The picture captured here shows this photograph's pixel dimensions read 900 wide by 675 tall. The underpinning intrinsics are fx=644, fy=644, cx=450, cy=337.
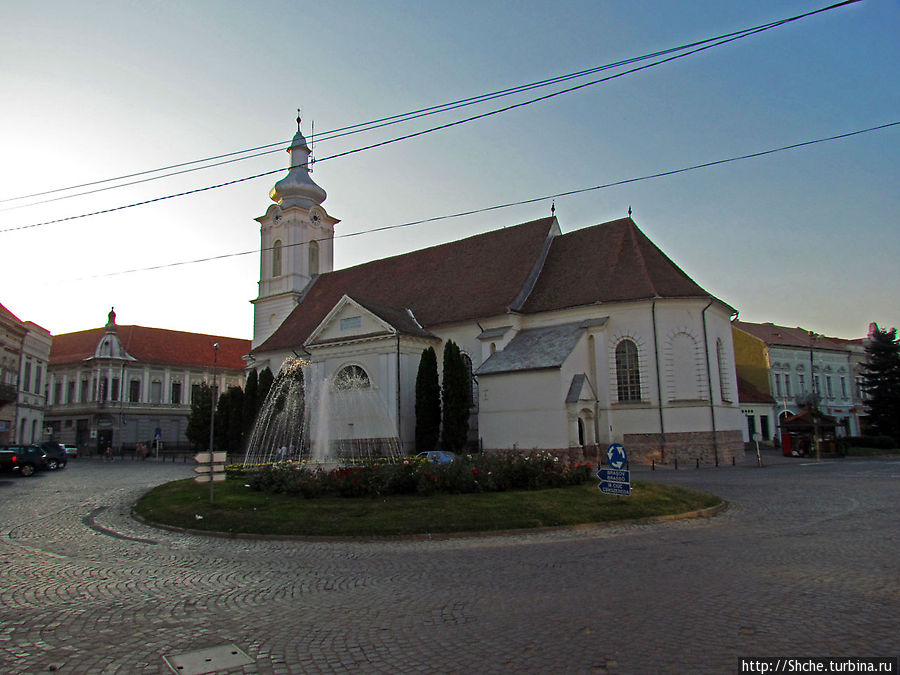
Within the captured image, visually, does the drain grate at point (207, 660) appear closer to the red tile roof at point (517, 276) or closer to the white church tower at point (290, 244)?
the red tile roof at point (517, 276)

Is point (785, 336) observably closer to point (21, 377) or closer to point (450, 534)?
point (450, 534)

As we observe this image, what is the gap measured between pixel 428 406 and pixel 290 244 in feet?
76.8

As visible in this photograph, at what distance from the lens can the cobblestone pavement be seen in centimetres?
619

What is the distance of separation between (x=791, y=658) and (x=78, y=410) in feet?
245

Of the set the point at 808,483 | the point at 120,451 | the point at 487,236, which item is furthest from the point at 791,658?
the point at 120,451

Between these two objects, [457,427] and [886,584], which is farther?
[457,427]

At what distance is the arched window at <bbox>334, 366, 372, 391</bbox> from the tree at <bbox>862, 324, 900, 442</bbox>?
131ft

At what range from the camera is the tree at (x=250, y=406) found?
43312 mm

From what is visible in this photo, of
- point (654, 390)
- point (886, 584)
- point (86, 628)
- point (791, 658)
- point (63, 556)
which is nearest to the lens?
point (791, 658)

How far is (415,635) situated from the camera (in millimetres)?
6867

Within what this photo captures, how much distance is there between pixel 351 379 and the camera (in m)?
38.2

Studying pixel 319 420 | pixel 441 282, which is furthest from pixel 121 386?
pixel 441 282

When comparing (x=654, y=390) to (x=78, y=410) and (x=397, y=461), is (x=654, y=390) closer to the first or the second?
(x=397, y=461)

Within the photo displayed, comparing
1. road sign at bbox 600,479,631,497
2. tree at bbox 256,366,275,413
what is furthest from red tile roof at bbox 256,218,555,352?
road sign at bbox 600,479,631,497
